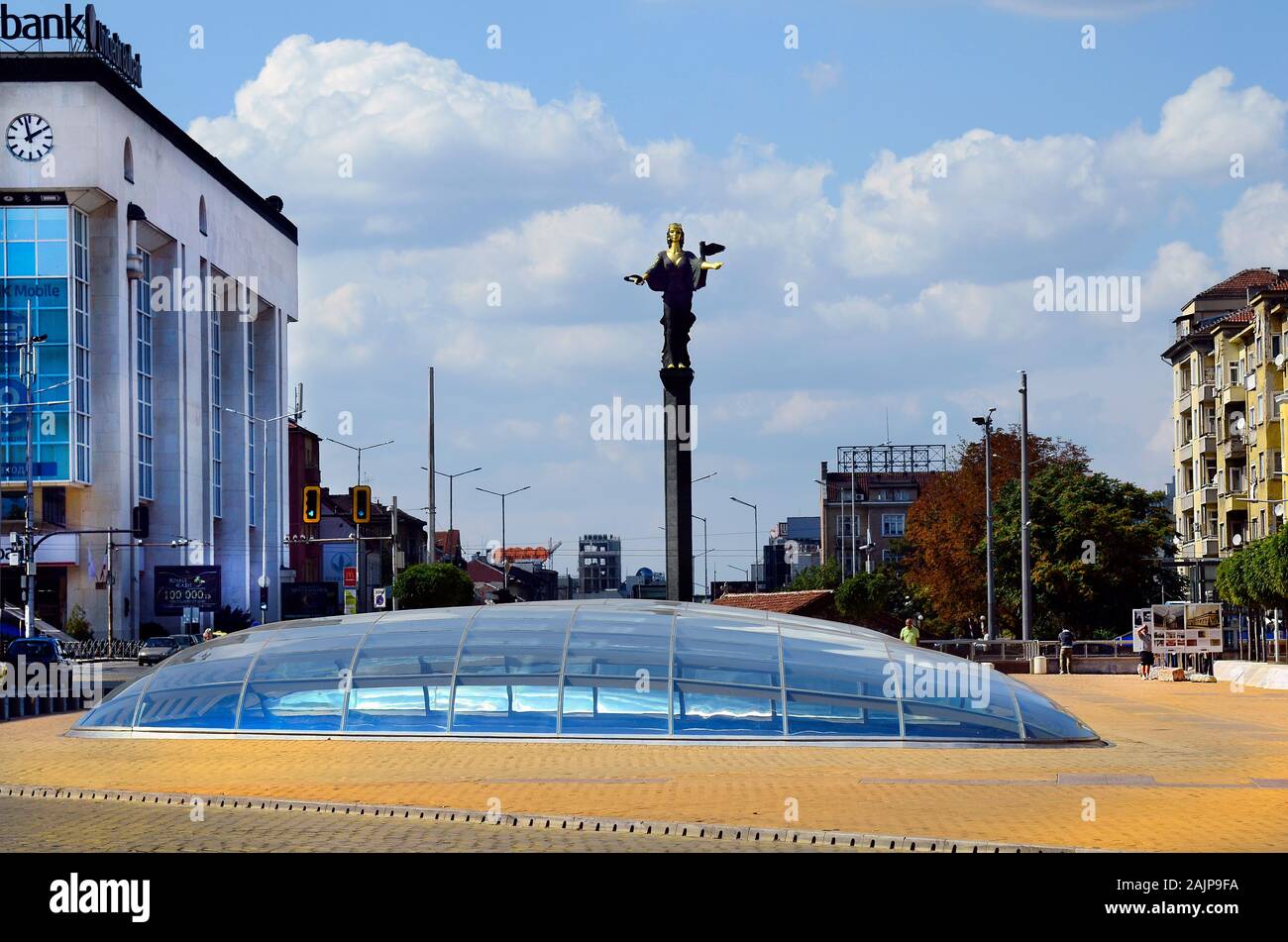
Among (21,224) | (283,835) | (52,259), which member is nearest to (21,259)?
(52,259)

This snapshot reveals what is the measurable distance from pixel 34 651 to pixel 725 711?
124ft

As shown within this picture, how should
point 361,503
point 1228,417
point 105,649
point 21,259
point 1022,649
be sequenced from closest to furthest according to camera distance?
point 361,503, point 1022,649, point 105,649, point 21,259, point 1228,417

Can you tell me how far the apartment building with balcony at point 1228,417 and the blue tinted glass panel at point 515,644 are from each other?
52.5m

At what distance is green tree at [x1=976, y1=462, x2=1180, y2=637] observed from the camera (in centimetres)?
7319

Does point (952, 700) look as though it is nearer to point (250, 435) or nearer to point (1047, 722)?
point (1047, 722)

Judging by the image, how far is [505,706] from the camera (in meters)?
28.0

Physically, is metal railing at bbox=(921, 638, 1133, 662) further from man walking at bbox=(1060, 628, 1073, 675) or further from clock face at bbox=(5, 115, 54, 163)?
clock face at bbox=(5, 115, 54, 163)

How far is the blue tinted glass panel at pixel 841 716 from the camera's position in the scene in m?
26.6

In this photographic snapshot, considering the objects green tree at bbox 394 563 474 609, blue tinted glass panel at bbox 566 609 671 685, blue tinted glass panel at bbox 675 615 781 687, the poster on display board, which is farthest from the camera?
green tree at bbox 394 563 474 609

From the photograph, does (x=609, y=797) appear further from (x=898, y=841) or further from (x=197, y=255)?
(x=197, y=255)

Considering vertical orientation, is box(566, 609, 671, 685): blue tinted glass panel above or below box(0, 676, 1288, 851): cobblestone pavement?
above

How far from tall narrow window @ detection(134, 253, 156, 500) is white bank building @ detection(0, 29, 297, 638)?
0.45ft

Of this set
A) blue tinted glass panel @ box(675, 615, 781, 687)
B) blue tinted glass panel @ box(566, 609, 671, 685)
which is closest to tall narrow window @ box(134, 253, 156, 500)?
blue tinted glass panel @ box(566, 609, 671, 685)
